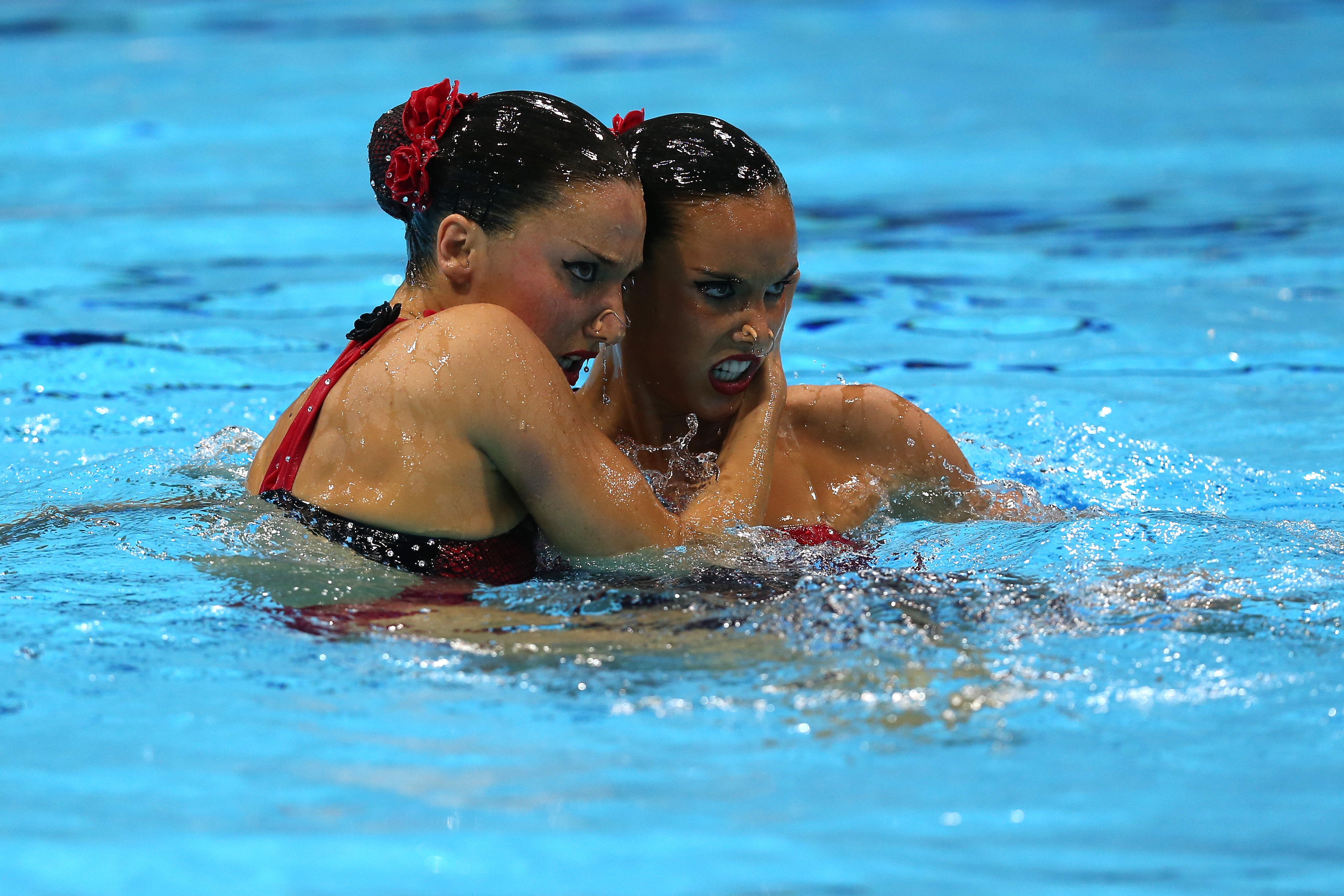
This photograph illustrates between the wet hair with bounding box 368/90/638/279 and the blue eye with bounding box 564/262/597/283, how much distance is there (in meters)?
0.14

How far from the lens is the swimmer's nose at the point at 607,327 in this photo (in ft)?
10.6

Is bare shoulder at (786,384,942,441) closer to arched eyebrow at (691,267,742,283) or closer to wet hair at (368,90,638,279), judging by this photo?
arched eyebrow at (691,267,742,283)

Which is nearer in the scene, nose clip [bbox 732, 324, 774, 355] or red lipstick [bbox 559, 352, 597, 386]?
red lipstick [bbox 559, 352, 597, 386]

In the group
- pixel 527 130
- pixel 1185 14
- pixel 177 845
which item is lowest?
pixel 177 845

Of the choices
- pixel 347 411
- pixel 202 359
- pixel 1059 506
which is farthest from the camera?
pixel 202 359

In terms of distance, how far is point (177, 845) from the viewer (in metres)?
2.38

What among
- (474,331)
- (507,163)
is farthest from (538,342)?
(507,163)

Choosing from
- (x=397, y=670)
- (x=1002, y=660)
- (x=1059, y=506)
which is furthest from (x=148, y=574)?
(x=1059, y=506)

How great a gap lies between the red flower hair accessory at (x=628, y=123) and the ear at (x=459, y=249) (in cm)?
60

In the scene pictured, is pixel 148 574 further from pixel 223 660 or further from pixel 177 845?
pixel 177 845

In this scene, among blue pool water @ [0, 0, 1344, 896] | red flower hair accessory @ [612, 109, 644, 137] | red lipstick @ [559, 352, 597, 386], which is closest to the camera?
blue pool water @ [0, 0, 1344, 896]

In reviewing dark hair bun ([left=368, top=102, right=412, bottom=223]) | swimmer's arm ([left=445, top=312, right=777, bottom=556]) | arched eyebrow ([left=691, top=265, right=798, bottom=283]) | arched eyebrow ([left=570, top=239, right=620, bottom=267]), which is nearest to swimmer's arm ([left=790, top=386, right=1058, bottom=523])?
arched eyebrow ([left=691, top=265, right=798, bottom=283])

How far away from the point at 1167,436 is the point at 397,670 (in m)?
3.38

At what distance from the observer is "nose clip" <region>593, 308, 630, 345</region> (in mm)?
3227
